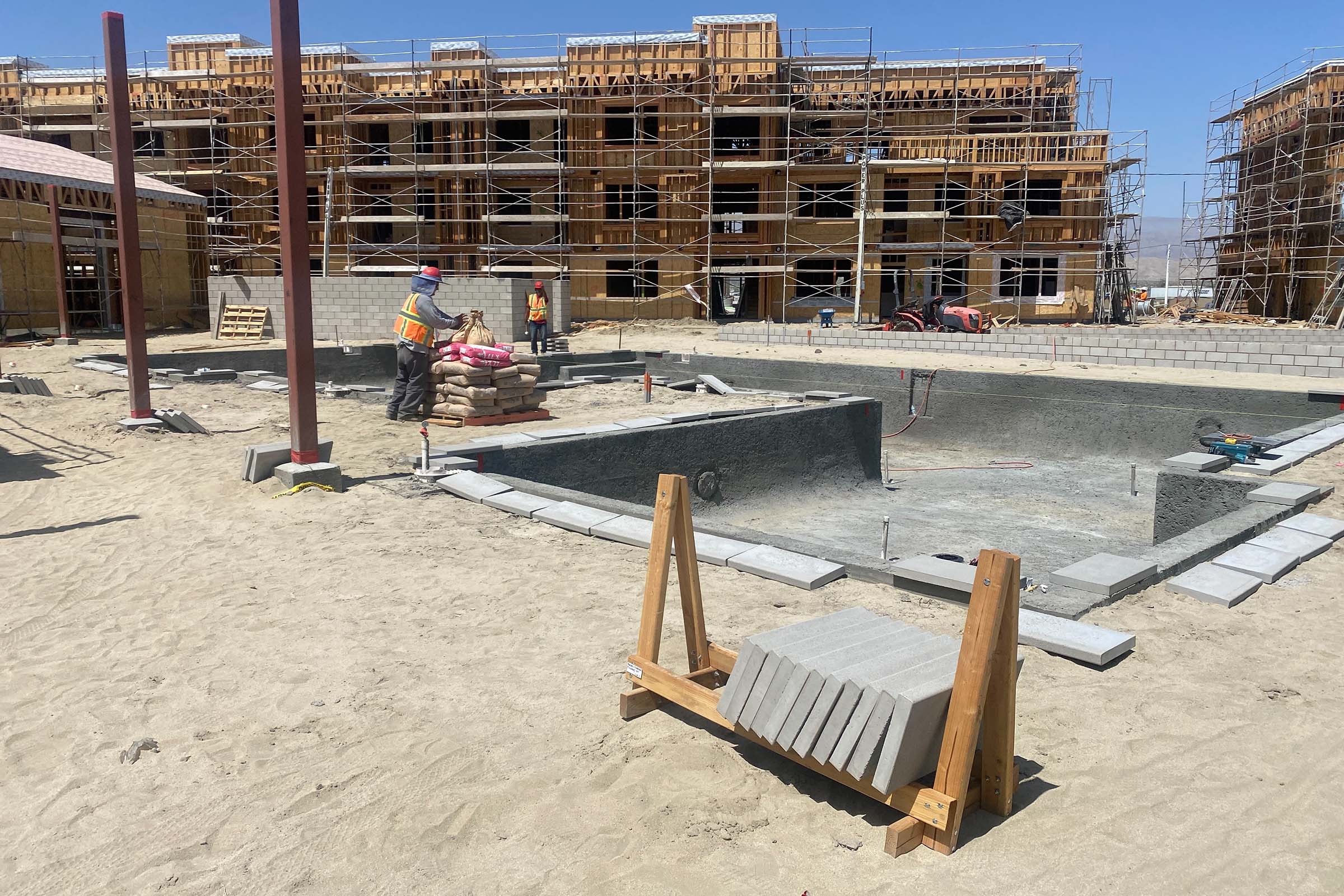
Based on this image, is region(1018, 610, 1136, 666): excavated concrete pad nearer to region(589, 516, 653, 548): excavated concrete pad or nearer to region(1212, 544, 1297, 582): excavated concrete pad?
region(1212, 544, 1297, 582): excavated concrete pad

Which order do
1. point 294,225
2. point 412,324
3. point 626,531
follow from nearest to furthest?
point 626,531, point 294,225, point 412,324

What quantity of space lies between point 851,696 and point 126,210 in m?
9.49

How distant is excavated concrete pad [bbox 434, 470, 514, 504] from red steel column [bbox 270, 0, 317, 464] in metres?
1.15

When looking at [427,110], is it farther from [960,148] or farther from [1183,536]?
[1183,536]

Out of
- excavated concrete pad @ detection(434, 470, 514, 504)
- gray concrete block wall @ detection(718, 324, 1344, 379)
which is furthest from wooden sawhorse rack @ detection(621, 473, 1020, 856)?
gray concrete block wall @ detection(718, 324, 1344, 379)

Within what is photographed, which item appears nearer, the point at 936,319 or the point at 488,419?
the point at 488,419

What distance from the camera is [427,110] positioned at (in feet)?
99.3

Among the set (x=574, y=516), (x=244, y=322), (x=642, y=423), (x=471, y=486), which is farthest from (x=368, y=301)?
(x=574, y=516)

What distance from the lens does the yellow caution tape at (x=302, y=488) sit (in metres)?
7.47

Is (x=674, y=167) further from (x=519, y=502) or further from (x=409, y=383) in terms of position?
(x=519, y=502)

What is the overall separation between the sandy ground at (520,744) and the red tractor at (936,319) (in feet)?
53.7

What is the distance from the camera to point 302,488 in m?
7.59

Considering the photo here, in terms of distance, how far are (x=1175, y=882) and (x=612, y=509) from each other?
4.80 meters

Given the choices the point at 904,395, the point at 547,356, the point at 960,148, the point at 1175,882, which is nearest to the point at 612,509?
the point at 1175,882
